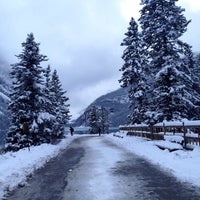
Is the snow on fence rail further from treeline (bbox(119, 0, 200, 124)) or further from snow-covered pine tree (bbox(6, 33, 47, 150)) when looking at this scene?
snow-covered pine tree (bbox(6, 33, 47, 150))

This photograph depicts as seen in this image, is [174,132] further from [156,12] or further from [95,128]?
[95,128]

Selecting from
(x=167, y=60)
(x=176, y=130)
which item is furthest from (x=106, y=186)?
(x=167, y=60)

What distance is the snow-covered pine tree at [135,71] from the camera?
32.3m

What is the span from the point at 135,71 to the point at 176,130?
15.6 metres

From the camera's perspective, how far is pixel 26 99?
24.7 metres

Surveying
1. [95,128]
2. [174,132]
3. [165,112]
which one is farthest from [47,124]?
[95,128]

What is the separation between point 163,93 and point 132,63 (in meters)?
11.1

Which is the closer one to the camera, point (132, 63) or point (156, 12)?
point (156, 12)

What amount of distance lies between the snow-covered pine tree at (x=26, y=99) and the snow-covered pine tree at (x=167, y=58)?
31.3 ft

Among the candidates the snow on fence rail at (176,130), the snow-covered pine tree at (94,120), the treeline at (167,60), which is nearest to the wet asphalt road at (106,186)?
the snow on fence rail at (176,130)

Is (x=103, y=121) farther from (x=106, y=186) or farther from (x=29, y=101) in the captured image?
(x=106, y=186)

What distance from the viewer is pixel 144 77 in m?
32.5

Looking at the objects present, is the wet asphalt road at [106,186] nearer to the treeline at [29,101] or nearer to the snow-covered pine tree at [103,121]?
the treeline at [29,101]

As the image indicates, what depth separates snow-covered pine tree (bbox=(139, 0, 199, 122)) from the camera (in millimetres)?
22394
